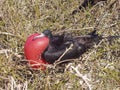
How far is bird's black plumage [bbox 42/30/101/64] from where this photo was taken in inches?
90.0

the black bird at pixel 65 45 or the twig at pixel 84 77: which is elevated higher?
the black bird at pixel 65 45

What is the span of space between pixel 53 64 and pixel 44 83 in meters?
0.14

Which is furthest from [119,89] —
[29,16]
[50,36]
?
[29,16]

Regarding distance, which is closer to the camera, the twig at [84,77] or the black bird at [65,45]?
the twig at [84,77]

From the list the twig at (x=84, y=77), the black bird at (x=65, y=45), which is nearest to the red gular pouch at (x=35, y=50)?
the black bird at (x=65, y=45)

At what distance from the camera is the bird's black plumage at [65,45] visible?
90.0 inches

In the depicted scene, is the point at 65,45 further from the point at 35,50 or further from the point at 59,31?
the point at 59,31

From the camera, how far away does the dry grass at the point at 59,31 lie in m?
2.25

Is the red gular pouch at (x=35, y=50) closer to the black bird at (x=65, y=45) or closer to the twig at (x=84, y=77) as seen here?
the black bird at (x=65, y=45)

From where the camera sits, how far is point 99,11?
2.85m

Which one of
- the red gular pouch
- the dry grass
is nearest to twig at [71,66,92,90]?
the dry grass

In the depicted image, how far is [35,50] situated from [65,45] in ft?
0.55

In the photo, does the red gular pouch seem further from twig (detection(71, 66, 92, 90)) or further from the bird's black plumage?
twig (detection(71, 66, 92, 90))

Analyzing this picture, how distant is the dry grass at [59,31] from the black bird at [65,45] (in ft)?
0.23
